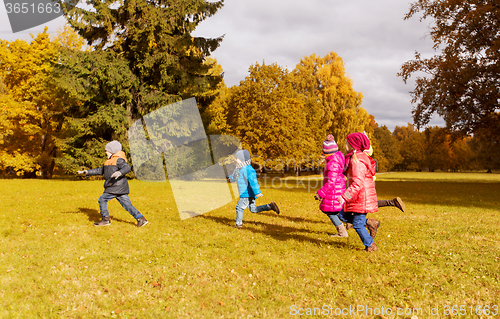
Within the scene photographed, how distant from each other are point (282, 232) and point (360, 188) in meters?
2.94

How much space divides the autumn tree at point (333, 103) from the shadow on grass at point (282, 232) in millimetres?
39024

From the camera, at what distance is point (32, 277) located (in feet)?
16.9

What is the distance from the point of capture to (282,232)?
28.3 ft

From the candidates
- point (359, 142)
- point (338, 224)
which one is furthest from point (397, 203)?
point (359, 142)

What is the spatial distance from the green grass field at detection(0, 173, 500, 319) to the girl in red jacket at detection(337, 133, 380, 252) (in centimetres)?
59

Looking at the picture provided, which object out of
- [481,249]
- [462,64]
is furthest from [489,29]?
[481,249]

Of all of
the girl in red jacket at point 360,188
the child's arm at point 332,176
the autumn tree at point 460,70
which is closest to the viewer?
the girl in red jacket at point 360,188

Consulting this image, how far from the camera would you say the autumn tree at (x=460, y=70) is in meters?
22.9

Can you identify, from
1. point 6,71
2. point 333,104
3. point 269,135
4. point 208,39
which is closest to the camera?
point 208,39

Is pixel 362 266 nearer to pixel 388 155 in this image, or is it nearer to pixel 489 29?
pixel 489 29

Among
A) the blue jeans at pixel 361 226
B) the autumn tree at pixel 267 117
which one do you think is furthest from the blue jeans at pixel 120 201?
the autumn tree at pixel 267 117

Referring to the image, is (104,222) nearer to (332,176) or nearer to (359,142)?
(332,176)

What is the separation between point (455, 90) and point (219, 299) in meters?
26.0

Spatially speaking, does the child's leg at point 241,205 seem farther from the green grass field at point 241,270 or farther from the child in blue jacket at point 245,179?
the green grass field at point 241,270
